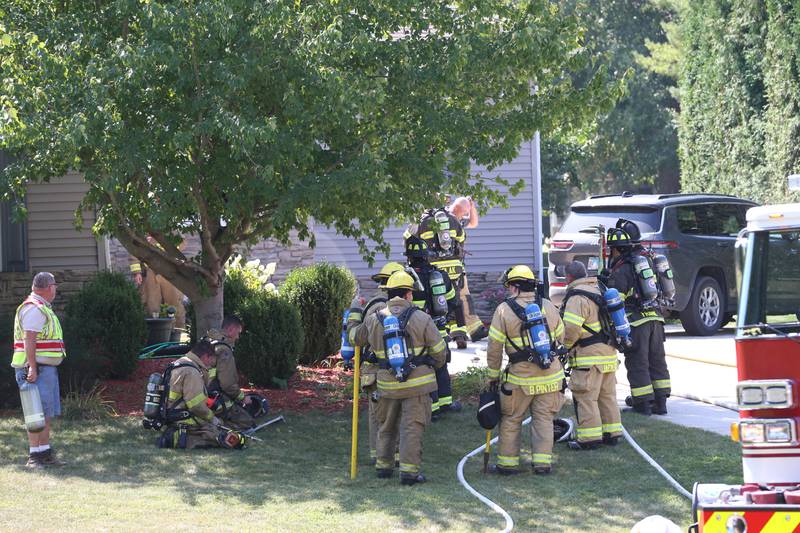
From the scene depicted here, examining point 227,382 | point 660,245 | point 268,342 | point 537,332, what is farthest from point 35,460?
point 660,245

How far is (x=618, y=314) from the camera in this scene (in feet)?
32.5

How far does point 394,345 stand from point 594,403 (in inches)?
80.6

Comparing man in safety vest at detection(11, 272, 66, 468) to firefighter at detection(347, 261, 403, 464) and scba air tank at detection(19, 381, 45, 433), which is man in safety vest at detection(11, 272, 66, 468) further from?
firefighter at detection(347, 261, 403, 464)

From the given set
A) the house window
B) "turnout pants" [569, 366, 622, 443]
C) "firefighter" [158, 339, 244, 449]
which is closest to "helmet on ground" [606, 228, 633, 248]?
"turnout pants" [569, 366, 622, 443]

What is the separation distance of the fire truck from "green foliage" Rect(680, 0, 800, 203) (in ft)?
44.7

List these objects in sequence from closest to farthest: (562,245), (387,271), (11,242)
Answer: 1. (387,271)
2. (11,242)
3. (562,245)

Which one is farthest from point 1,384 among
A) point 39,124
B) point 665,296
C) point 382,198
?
point 665,296

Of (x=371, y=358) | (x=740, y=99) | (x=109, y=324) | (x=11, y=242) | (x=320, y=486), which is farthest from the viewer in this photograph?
(x=740, y=99)

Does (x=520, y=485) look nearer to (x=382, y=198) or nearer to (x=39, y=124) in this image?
(x=382, y=198)

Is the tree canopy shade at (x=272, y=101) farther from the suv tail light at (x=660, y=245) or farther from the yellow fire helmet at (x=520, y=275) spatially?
the suv tail light at (x=660, y=245)

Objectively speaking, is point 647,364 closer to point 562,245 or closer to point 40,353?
point 562,245

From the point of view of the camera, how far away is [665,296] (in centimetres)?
1105

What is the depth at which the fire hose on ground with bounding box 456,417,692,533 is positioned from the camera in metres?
7.59

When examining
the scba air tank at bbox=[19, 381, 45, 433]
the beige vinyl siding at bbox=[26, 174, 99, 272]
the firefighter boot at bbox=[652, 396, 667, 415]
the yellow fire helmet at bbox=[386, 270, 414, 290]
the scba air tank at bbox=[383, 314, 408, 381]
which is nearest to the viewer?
the scba air tank at bbox=[383, 314, 408, 381]
